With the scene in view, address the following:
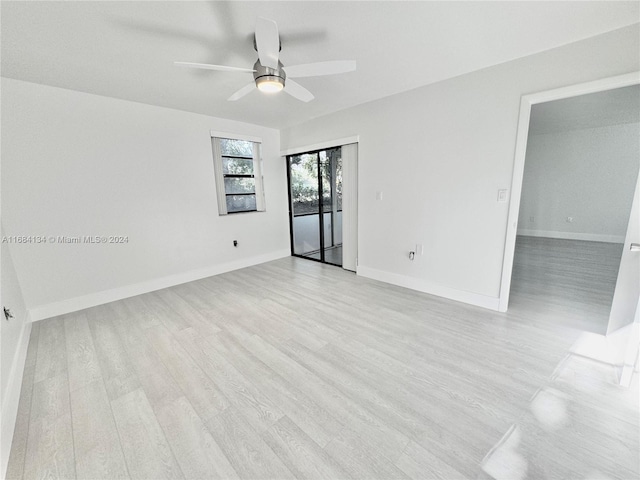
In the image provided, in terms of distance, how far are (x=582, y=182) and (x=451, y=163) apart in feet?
16.9

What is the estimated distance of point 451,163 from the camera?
110 inches

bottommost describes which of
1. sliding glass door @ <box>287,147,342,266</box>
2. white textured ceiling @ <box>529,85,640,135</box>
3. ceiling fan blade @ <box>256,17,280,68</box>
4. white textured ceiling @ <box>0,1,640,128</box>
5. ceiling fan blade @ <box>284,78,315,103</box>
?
sliding glass door @ <box>287,147,342,266</box>

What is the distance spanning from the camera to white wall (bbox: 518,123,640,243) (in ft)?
16.8

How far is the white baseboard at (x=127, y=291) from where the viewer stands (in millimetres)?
2791

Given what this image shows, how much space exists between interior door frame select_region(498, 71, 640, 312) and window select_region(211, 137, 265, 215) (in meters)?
3.67

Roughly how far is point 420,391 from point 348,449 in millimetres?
634

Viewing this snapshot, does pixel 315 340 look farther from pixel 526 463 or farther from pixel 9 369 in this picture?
pixel 9 369

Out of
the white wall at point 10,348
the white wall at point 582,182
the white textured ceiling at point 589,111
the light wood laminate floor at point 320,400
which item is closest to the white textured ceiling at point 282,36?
the white textured ceiling at point 589,111

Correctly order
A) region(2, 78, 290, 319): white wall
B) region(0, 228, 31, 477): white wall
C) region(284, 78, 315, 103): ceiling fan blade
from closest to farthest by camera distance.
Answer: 1. region(0, 228, 31, 477): white wall
2. region(284, 78, 315, 103): ceiling fan blade
3. region(2, 78, 290, 319): white wall

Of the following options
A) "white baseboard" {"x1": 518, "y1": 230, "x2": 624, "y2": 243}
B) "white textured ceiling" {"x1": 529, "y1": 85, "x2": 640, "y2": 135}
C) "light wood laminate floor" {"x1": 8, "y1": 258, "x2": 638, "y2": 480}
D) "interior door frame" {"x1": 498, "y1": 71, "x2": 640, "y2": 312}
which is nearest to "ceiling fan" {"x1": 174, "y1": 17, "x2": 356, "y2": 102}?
"interior door frame" {"x1": 498, "y1": 71, "x2": 640, "y2": 312}

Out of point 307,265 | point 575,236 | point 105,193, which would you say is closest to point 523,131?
point 307,265

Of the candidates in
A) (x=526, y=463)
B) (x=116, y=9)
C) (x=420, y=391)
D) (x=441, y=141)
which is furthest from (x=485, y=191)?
(x=116, y=9)

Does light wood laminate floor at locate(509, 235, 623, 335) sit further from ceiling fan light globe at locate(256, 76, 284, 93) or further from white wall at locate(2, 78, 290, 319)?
white wall at locate(2, 78, 290, 319)

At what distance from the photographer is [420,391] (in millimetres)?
1654
